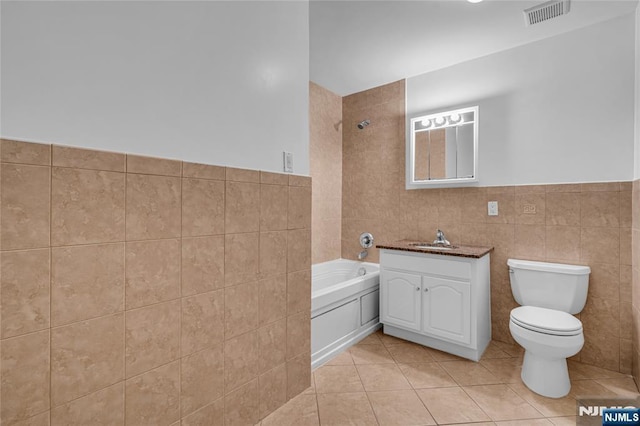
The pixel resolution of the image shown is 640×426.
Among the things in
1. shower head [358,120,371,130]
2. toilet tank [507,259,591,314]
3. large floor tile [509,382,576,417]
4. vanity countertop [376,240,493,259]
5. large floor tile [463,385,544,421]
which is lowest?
large floor tile [463,385,544,421]

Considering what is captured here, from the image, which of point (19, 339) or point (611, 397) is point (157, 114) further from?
point (611, 397)

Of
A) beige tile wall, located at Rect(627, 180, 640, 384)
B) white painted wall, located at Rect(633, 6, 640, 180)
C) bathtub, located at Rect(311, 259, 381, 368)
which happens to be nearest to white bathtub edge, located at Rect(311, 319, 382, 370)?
bathtub, located at Rect(311, 259, 381, 368)

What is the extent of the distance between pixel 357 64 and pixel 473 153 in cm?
129

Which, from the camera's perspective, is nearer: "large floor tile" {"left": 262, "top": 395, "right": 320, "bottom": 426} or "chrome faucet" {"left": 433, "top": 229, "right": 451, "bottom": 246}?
"large floor tile" {"left": 262, "top": 395, "right": 320, "bottom": 426}

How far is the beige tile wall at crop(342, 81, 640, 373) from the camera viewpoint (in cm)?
211

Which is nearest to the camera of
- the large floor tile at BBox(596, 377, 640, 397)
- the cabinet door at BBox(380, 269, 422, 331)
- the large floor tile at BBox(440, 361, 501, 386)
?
the large floor tile at BBox(596, 377, 640, 397)

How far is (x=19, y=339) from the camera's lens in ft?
2.95

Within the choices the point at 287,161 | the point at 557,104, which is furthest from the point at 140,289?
the point at 557,104

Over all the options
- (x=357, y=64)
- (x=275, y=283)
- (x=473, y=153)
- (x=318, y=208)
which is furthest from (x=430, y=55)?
(x=275, y=283)

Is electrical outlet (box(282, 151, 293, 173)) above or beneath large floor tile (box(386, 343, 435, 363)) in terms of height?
above

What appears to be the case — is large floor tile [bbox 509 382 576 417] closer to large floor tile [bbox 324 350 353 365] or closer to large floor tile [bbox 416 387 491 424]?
large floor tile [bbox 416 387 491 424]

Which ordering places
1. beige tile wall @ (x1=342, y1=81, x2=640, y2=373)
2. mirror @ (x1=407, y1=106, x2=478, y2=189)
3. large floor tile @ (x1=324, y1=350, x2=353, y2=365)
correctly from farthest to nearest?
mirror @ (x1=407, y1=106, x2=478, y2=189) < large floor tile @ (x1=324, y1=350, x2=353, y2=365) < beige tile wall @ (x1=342, y1=81, x2=640, y2=373)

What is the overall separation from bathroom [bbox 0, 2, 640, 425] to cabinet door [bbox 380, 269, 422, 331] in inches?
9.4

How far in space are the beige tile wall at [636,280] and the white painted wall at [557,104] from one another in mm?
218
